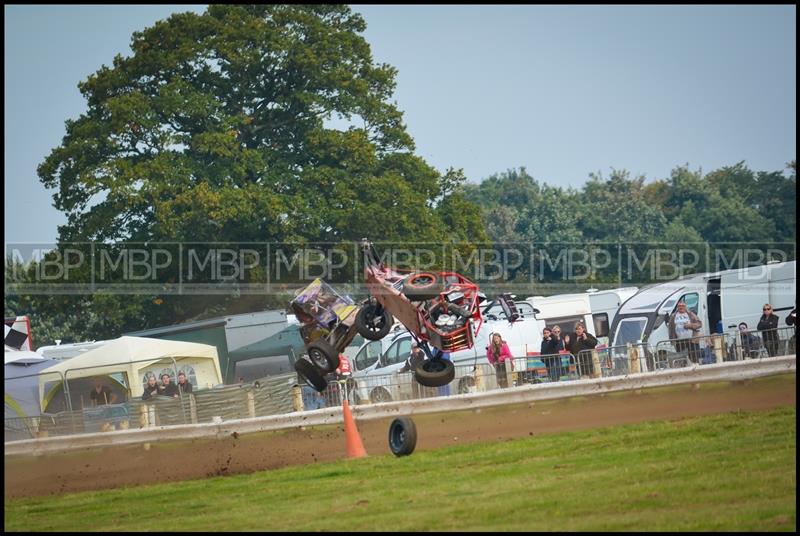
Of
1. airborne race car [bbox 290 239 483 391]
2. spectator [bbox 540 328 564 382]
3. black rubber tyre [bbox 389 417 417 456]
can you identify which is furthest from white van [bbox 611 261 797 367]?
black rubber tyre [bbox 389 417 417 456]

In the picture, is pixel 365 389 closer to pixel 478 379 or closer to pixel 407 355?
pixel 478 379

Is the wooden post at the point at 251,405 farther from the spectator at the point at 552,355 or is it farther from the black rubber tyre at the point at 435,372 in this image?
→ the black rubber tyre at the point at 435,372

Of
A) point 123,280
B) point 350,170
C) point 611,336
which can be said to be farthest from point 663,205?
point 611,336

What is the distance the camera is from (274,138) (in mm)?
49844

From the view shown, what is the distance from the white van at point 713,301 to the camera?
2784 centimetres

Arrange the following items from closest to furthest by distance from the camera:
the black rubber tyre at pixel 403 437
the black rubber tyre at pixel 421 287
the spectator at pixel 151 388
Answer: the black rubber tyre at pixel 421 287, the black rubber tyre at pixel 403 437, the spectator at pixel 151 388

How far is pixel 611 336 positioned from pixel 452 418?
384 inches

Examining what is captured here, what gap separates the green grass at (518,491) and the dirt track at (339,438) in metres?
1.48

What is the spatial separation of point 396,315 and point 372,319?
62 centimetres

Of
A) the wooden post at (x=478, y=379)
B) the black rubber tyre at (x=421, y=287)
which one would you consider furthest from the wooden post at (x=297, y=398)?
the black rubber tyre at (x=421, y=287)

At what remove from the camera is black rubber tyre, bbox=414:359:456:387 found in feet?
61.9

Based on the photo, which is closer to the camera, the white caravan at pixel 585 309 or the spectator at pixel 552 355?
the spectator at pixel 552 355

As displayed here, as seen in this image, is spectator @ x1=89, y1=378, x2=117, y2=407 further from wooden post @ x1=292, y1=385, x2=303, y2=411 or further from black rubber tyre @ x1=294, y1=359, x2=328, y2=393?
black rubber tyre @ x1=294, y1=359, x2=328, y2=393

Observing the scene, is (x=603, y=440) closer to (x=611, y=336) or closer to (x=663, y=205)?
(x=611, y=336)
